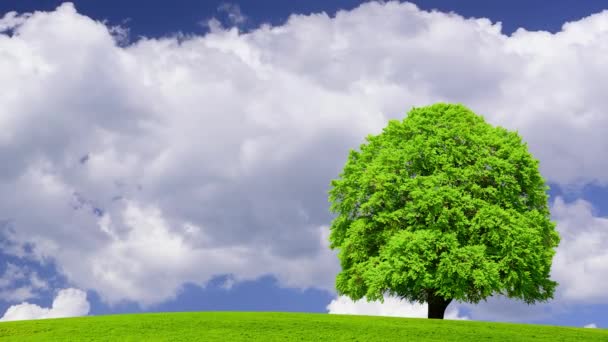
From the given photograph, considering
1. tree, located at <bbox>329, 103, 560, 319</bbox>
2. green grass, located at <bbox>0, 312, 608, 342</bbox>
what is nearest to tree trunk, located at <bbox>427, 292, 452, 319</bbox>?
tree, located at <bbox>329, 103, 560, 319</bbox>

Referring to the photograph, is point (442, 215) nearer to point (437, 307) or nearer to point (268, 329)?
point (437, 307)

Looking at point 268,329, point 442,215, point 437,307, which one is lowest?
point 268,329

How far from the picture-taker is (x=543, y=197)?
46156 millimetres

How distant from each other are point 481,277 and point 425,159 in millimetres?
9060

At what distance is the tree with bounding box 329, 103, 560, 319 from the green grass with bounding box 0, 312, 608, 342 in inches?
167

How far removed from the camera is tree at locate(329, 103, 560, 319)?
1610 inches

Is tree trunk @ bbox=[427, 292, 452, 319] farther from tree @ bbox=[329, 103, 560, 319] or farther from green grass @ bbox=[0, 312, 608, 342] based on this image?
green grass @ bbox=[0, 312, 608, 342]

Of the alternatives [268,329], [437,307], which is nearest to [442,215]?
[437,307]

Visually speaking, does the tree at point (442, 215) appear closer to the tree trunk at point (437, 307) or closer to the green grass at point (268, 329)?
the tree trunk at point (437, 307)

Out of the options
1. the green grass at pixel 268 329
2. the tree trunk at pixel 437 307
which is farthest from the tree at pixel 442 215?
the green grass at pixel 268 329

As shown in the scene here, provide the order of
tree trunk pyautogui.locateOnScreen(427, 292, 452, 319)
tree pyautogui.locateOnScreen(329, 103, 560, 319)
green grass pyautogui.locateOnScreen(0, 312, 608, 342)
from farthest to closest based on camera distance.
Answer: tree trunk pyautogui.locateOnScreen(427, 292, 452, 319)
tree pyautogui.locateOnScreen(329, 103, 560, 319)
green grass pyautogui.locateOnScreen(0, 312, 608, 342)

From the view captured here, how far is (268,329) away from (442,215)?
14.2m

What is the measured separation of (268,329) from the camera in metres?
33.4

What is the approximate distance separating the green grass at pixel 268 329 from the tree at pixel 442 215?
425cm
